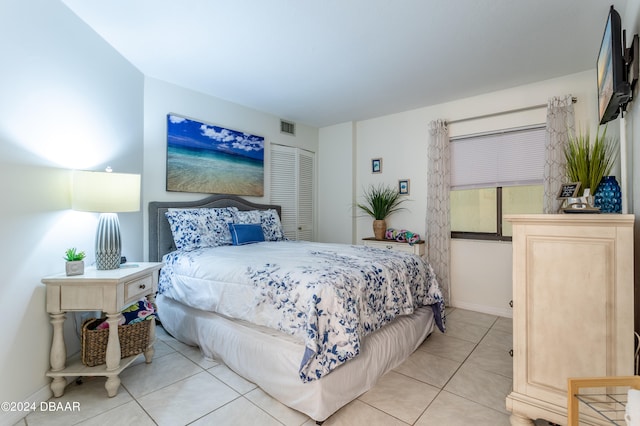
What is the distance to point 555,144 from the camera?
304 cm

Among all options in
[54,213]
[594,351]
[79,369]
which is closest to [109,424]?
[79,369]

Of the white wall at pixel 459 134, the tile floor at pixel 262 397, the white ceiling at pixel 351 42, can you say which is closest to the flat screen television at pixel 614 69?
the white ceiling at pixel 351 42

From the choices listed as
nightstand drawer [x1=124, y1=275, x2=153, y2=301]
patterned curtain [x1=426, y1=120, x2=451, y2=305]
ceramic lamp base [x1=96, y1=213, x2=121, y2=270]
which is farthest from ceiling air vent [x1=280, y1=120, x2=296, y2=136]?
nightstand drawer [x1=124, y1=275, x2=153, y2=301]

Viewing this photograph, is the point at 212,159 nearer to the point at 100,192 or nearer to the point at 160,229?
the point at 160,229

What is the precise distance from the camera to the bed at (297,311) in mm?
1676

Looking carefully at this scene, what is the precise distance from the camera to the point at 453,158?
389 centimetres

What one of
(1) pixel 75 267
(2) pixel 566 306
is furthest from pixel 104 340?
(2) pixel 566 306

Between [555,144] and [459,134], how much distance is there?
1037 millimetres

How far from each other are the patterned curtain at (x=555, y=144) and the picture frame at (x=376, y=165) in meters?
2.01

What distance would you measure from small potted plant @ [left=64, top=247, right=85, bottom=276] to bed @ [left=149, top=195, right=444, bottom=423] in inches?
29.2

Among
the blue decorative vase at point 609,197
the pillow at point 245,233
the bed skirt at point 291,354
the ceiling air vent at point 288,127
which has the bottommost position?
the bed skirt at point 291,354

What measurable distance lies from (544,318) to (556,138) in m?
2.42

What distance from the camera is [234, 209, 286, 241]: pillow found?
11.8 feet

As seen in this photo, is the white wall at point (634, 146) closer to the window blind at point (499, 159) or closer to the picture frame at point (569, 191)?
the picture frame at point (569, 191)
